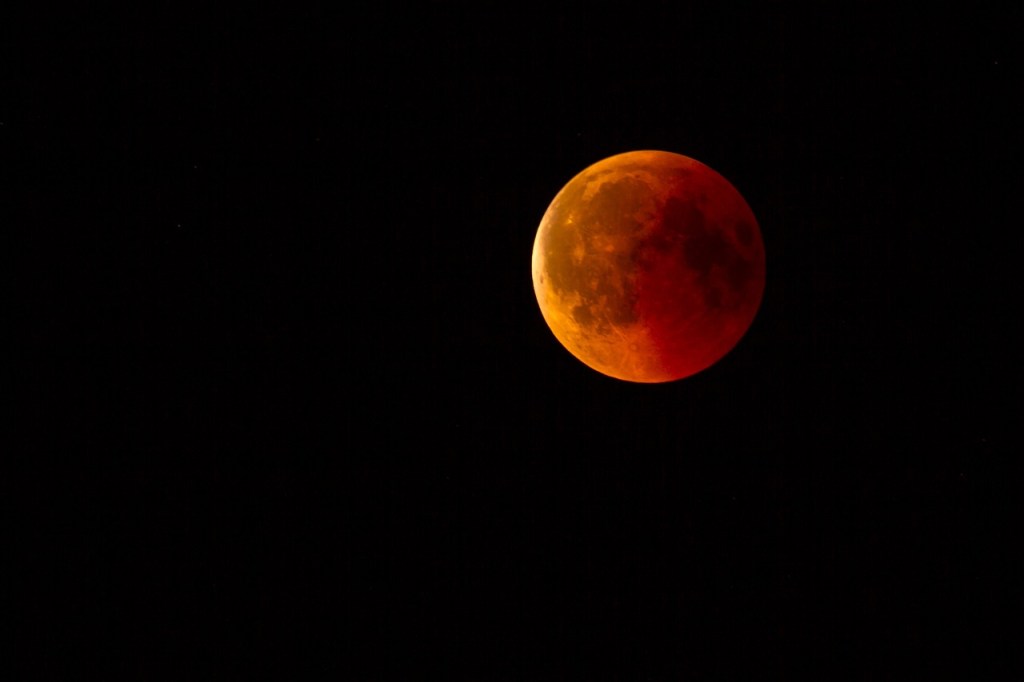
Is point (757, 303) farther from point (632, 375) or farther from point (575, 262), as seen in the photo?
point (575, 262)

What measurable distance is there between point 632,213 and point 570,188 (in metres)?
0.47

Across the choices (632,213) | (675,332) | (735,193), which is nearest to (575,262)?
(632,213)

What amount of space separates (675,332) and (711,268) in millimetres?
343

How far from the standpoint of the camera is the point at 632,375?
13.1 ft

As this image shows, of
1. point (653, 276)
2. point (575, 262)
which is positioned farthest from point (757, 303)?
point (575, 262)

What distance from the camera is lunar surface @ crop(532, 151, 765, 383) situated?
3.63 m

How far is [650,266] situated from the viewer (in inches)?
142

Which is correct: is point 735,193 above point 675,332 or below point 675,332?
above

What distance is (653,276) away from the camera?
361cm

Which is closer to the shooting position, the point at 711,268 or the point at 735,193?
the point at 711,268

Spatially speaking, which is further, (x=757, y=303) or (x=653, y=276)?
(x=757, y=303)

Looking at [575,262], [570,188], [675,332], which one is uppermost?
[570,188]

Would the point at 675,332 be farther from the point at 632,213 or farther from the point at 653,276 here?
the point at 632,213

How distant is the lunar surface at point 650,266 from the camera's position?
3.63 m
